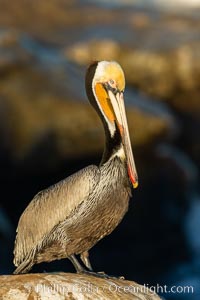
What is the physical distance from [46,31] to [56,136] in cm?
743

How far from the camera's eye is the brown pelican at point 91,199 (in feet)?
28.2

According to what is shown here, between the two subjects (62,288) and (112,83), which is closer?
(62,288)

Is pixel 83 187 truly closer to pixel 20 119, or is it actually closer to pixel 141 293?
pixel 141 293

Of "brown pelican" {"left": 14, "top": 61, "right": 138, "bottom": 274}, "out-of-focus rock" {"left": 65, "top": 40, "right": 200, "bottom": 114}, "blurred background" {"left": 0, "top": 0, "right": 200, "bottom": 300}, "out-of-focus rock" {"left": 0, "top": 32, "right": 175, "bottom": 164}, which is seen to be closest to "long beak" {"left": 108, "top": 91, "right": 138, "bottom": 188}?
"brown pelican" {"left": 14, "top": 61, "right": 138, "bottom": 274}

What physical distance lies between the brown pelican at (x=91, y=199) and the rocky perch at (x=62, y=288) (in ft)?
0.84

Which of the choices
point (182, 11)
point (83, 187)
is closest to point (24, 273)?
point (83, 187)

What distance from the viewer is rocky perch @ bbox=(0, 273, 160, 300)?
8281 millimetres

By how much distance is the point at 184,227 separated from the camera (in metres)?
17.8

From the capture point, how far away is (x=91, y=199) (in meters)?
8.57

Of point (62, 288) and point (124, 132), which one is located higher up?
point (124, 132)

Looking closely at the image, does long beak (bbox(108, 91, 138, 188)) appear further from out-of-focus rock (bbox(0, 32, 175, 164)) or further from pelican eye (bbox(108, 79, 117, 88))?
out-of-focus rock (bbox(0, 32, 175, 164))

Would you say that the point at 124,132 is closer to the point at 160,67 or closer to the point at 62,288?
the point at 62,288

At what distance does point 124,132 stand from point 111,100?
1.02 feet

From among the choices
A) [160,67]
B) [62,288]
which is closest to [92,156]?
[160,67]
